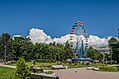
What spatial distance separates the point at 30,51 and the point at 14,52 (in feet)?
19.1

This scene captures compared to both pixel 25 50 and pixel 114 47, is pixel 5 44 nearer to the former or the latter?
pixel 25 50

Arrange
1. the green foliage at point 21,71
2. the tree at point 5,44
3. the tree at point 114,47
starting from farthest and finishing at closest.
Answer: the tree at point 5,44 → the tree at point 114,47 → the green foliage at point 21,71

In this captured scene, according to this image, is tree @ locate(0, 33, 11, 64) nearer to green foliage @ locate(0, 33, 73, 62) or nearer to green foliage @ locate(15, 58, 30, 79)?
green foliage @ locate(0, 33, 73, 62)

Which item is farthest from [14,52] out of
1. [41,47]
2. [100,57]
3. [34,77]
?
[34,77]

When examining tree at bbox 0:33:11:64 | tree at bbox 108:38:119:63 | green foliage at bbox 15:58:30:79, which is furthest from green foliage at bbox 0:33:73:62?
green foliage at bbox 15:58:30:79

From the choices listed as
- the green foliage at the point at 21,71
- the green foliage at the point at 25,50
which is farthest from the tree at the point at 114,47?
the green foliage at the point at 21,71

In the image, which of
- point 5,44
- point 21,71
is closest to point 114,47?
point 5,44

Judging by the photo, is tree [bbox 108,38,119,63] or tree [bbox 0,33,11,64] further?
tree [bbox 0,33,11,64]

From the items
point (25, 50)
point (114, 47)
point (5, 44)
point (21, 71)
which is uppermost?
point (5, 44)

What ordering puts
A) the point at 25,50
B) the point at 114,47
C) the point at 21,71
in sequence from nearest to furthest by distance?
the point at 21,71, the point at 114,47, the point at 25,50

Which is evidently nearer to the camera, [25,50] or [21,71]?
[21,71]

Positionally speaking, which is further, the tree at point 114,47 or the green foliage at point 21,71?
the tree at point 114,47

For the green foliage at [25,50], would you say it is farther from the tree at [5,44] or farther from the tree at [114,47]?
the tree at [114,47]

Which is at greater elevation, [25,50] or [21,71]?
[25,50]
